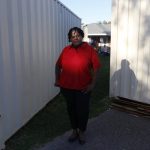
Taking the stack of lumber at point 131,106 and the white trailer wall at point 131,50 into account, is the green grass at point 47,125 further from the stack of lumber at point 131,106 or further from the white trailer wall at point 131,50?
the white trailer wall at point 131,50

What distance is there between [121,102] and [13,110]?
289 centimetres

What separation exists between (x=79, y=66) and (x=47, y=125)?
1.79 metres

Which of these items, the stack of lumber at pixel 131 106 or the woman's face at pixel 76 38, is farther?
the stack of lumber at pixel 131 106

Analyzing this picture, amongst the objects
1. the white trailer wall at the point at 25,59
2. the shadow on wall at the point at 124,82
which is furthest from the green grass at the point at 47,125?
the shadow on wall at the point at 124,82

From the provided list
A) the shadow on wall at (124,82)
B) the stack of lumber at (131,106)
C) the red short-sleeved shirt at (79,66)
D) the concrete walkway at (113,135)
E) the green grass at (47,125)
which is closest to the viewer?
the red short-sleeved shirt at (79,66)

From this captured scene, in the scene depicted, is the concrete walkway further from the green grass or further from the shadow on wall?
the shadow on wall

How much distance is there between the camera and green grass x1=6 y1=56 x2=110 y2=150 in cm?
531

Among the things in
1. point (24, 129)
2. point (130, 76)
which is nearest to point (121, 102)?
point (130, 76)

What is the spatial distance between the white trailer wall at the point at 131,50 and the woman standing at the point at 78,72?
2.24m

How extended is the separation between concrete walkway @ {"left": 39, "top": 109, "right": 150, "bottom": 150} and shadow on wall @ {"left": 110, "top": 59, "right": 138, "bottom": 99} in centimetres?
67

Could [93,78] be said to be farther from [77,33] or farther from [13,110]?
[13,110]

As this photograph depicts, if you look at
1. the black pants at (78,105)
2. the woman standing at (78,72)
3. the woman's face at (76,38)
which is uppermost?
the woman's face at (76,38)

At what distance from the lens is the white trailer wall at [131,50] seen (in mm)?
6945

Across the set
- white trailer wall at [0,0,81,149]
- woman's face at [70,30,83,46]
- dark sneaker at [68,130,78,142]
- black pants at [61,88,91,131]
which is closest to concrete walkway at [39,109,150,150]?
dark sneaker at [68,130,78,142]
